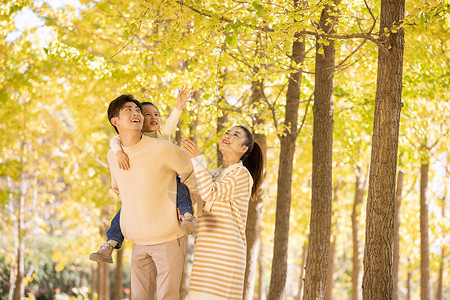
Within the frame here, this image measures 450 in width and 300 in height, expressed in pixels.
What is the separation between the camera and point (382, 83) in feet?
17.6

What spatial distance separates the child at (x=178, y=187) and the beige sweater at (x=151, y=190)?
0.09 m

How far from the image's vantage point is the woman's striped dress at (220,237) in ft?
13.5

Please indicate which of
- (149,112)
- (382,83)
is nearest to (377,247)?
(382,83)

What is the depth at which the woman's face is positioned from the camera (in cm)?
445

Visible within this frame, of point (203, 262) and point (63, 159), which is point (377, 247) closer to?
point (203, 262)

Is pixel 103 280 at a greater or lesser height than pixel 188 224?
lesser

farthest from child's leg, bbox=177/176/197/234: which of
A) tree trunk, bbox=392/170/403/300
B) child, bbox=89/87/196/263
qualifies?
tree trunk, bbox=392/170/403/300

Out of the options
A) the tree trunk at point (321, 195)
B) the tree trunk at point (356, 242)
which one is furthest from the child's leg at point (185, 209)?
the tree trunk at point (356, 242)

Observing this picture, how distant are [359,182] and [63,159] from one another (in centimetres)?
926

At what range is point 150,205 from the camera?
4258 millimetres

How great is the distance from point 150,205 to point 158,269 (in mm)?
504

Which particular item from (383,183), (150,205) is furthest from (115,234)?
(383,183)

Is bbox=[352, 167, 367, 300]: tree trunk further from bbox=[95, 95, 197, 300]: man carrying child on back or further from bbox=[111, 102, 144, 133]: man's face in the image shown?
bbox=[111, 102, 144, 133]: man's face

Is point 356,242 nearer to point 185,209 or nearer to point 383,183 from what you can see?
point 383,183
